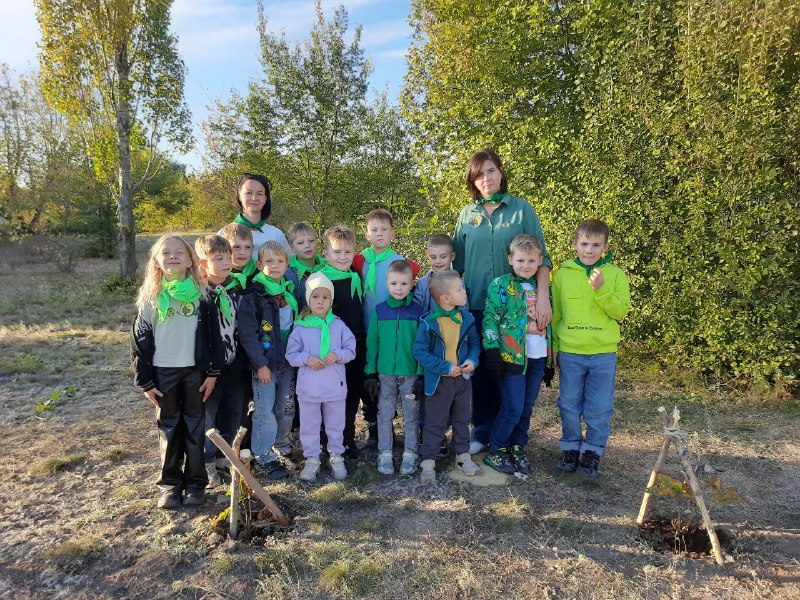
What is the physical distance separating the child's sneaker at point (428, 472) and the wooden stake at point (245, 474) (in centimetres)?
106

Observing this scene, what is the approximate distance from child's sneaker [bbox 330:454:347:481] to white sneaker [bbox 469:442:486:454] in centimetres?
103

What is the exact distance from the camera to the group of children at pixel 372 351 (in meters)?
3.37

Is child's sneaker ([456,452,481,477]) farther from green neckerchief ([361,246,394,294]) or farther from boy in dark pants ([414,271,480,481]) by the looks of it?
green neckerchief ([361,246,394,294])

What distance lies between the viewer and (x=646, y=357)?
6.31 metres

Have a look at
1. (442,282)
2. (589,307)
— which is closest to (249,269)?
(442,282)

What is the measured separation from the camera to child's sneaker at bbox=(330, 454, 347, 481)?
12.3ft

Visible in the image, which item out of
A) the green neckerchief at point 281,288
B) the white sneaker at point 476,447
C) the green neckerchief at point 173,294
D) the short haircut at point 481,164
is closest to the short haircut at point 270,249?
the green neckerchief at point 281,288

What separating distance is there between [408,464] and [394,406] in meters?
0.44

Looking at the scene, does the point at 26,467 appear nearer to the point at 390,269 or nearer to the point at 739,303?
the point at 390,269

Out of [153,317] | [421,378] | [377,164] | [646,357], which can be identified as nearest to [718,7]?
[646,357]

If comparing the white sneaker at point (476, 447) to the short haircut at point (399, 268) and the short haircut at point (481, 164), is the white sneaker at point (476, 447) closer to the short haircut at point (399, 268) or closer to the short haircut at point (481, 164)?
the short haircut at point (399, 268)

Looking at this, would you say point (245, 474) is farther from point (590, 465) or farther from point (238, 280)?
point (590, 465)

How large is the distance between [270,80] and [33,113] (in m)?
12.4

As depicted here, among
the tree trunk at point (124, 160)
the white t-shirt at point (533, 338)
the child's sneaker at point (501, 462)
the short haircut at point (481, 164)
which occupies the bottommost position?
the child's sneaker at point (501, 462)
